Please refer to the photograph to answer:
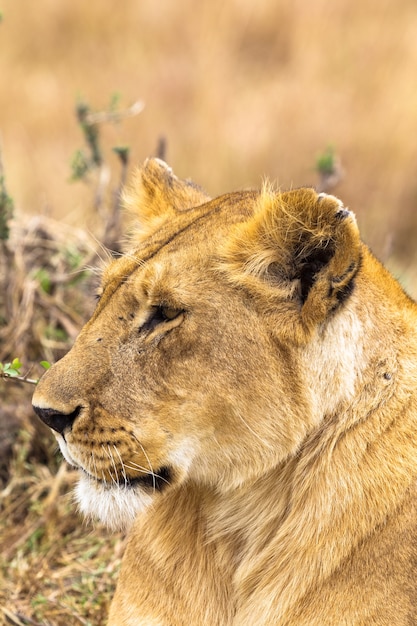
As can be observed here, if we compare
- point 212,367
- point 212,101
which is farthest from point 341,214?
point 212,101

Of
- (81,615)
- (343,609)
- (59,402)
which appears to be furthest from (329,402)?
(81,615)

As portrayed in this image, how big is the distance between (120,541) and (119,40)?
9005 mm

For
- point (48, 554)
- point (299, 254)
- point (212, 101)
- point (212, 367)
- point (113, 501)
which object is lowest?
point (48, 554)

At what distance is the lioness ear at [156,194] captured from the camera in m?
3.28

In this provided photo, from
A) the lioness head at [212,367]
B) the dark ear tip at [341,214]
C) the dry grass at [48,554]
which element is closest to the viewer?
the dark ear tip at [341,214]

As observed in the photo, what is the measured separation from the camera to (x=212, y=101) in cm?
1066

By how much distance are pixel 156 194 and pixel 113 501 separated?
3.67 feet

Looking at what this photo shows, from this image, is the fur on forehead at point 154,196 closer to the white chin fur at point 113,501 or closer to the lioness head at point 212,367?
the lioness head at point 212,367

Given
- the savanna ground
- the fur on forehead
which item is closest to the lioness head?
the fur on forehead

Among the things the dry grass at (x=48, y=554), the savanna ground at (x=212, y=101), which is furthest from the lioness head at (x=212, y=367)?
the savanna ground at (x=212, y=101)

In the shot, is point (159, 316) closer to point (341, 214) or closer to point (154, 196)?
point (341, 214)

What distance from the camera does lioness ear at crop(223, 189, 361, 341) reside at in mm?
2473

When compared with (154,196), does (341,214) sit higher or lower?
higher

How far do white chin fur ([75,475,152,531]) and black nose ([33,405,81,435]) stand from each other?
20 centimetres
